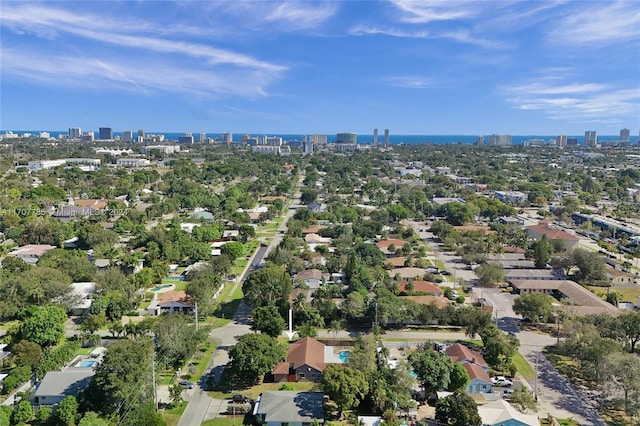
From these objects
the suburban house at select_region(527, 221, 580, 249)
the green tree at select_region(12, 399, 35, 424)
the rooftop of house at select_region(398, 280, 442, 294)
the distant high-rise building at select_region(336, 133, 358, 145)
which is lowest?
the green tree at select_region(12, 399, 35, 424)

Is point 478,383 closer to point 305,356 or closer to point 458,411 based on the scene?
point 458,411

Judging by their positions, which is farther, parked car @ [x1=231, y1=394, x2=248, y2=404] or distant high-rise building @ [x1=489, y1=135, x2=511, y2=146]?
distant high-rise building @ [x1=489, y1=135, x2=511, y2=146]

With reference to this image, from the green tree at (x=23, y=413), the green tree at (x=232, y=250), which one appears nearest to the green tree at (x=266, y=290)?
the green tree at (x=232, y=250)

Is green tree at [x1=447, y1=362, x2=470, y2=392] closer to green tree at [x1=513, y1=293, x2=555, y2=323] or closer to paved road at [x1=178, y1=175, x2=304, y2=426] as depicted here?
paved road at [x1=178, y1=175, x2=304, y2=426]

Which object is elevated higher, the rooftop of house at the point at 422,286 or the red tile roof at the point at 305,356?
the rooftop of house at the point at 422,286

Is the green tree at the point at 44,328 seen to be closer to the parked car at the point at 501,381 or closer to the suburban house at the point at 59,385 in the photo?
the suburban house at the point at 59,385

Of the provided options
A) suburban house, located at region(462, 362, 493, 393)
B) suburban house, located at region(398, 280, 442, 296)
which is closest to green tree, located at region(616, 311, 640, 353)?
suburban house, located at region(462, 362, 493, 393)

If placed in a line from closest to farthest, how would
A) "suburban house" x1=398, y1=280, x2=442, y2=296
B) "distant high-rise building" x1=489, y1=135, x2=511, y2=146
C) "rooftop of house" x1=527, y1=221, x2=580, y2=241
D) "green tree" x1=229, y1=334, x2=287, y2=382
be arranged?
"green tree" x1=229, y1=334, x2=287, y2=382, "suburban house" x1=398, y1=280, x2=442, y2=296, "rooftop of house" x1=527, y1=221, x2=580, y2=241, "distant high-rise building" x1=489, y1=135, x2=511, y2=146
